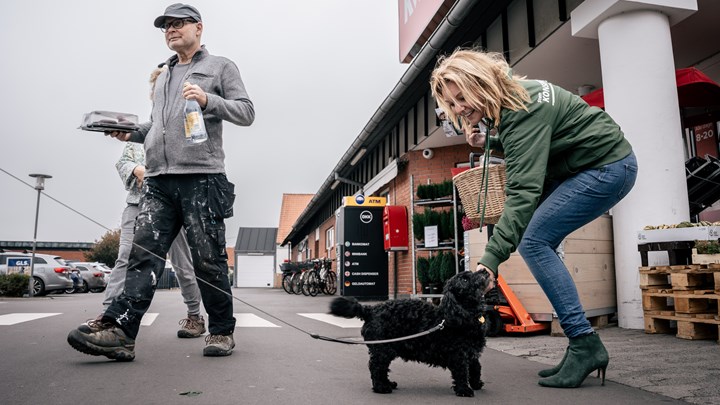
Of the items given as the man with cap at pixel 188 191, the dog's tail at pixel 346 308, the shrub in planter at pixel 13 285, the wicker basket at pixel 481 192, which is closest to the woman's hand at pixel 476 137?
the wicker basket at pixel 481 192

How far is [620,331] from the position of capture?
533 cm

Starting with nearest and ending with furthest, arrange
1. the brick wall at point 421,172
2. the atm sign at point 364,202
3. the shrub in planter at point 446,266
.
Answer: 1. the shrub in planter at point 446,266
2. the brick wall at point 421,172
3. the atm sign at point 364,202

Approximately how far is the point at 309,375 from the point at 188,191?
142cm

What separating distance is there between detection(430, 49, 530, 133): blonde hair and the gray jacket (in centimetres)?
159

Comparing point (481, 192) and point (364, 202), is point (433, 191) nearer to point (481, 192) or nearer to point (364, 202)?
point (364, 202)

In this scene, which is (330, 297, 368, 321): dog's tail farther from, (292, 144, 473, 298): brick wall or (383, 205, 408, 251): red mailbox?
(383, 205, 408, 251): red mailbox

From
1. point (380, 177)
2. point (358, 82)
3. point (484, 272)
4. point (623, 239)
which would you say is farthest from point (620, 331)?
point (358, 82)

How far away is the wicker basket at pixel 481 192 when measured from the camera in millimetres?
3596

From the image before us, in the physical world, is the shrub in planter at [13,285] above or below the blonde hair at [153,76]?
below

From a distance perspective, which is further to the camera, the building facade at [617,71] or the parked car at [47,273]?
the parked car at [47,273]

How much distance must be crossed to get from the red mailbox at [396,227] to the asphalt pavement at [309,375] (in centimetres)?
834

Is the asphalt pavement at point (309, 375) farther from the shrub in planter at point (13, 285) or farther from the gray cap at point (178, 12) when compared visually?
the shrub in planter at point (13, 285)

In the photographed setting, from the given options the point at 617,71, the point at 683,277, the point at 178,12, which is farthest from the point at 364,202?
the point at 178,12

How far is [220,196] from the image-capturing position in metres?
3.83
